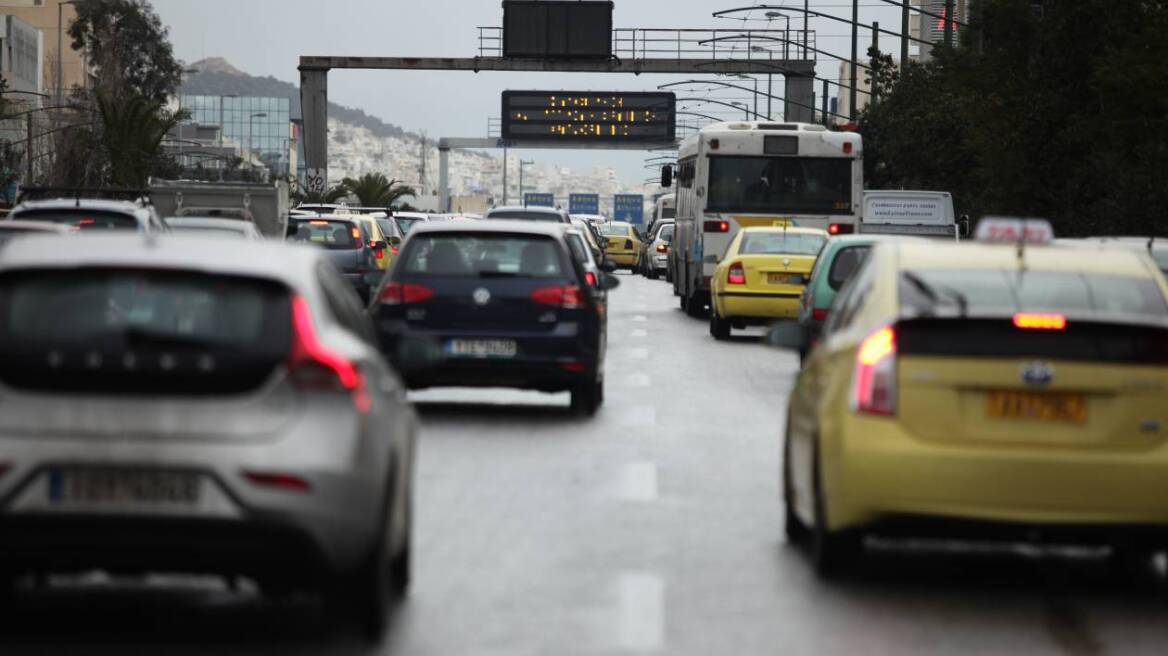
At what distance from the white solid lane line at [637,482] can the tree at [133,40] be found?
100 m

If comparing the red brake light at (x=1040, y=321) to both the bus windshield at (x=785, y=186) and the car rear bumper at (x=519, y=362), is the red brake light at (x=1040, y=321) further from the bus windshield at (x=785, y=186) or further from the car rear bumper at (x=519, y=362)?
the bus windshield at (x=785, y=186)

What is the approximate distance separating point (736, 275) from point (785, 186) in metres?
6.09

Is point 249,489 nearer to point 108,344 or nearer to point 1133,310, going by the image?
point 108,344

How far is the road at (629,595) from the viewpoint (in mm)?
8570

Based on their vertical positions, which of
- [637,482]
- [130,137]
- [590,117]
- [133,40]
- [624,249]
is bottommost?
[624,249]

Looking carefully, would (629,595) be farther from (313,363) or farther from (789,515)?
(313,363)

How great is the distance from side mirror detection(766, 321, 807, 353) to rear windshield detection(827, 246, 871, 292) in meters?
11.3

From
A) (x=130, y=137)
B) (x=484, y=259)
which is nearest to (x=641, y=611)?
(x=484, y=259)

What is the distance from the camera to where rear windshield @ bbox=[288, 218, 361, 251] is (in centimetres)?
3684

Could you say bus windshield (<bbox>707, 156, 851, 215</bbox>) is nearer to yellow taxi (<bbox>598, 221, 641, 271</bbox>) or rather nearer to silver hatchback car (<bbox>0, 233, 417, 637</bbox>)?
silver hatchback car (<bbox>0, 233, 417, 637</bbox>)

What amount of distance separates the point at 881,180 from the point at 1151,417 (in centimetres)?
5732

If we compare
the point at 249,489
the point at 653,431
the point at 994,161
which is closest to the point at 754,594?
the point at 249,489

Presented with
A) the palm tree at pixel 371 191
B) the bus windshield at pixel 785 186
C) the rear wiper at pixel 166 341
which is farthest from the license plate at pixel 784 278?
the palm tree at pixel 371 191

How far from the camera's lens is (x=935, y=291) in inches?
402
